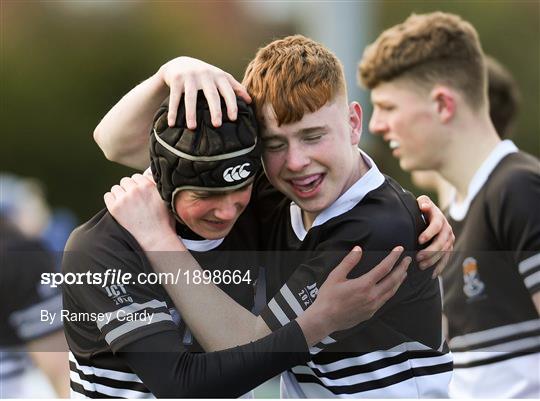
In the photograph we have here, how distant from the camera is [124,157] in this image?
1.96 m

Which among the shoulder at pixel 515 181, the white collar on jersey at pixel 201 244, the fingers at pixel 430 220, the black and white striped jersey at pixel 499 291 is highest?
the white collar on jersey at pixel 201 244

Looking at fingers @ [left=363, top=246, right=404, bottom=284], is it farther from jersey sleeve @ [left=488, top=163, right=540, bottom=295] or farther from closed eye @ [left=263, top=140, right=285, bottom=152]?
jersey sleeve @ [left=488, top=163, right=540, bottom=295]

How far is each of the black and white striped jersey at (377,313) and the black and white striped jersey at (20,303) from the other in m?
0.54

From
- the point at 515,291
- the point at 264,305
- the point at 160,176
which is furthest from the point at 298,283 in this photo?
the point at 515,291

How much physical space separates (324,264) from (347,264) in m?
0.05

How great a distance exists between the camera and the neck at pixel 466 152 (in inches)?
98.0

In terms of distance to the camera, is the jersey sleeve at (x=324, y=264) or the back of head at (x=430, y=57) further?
the back of head at (x=430, y=57)

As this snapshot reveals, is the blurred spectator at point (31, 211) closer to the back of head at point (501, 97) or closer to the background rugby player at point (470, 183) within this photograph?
the background rugby player at point (470, 183)

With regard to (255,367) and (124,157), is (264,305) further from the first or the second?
(124,157)

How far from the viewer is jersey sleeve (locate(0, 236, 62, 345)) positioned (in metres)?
2.04

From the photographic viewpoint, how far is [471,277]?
7.39 feet

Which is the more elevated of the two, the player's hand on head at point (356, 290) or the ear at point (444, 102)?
the ear at point (444, 102)

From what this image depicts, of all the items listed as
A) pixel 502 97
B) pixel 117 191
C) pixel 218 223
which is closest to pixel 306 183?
pixel 218 223

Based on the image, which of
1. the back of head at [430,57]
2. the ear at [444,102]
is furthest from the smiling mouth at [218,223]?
the ear at [444,102]
